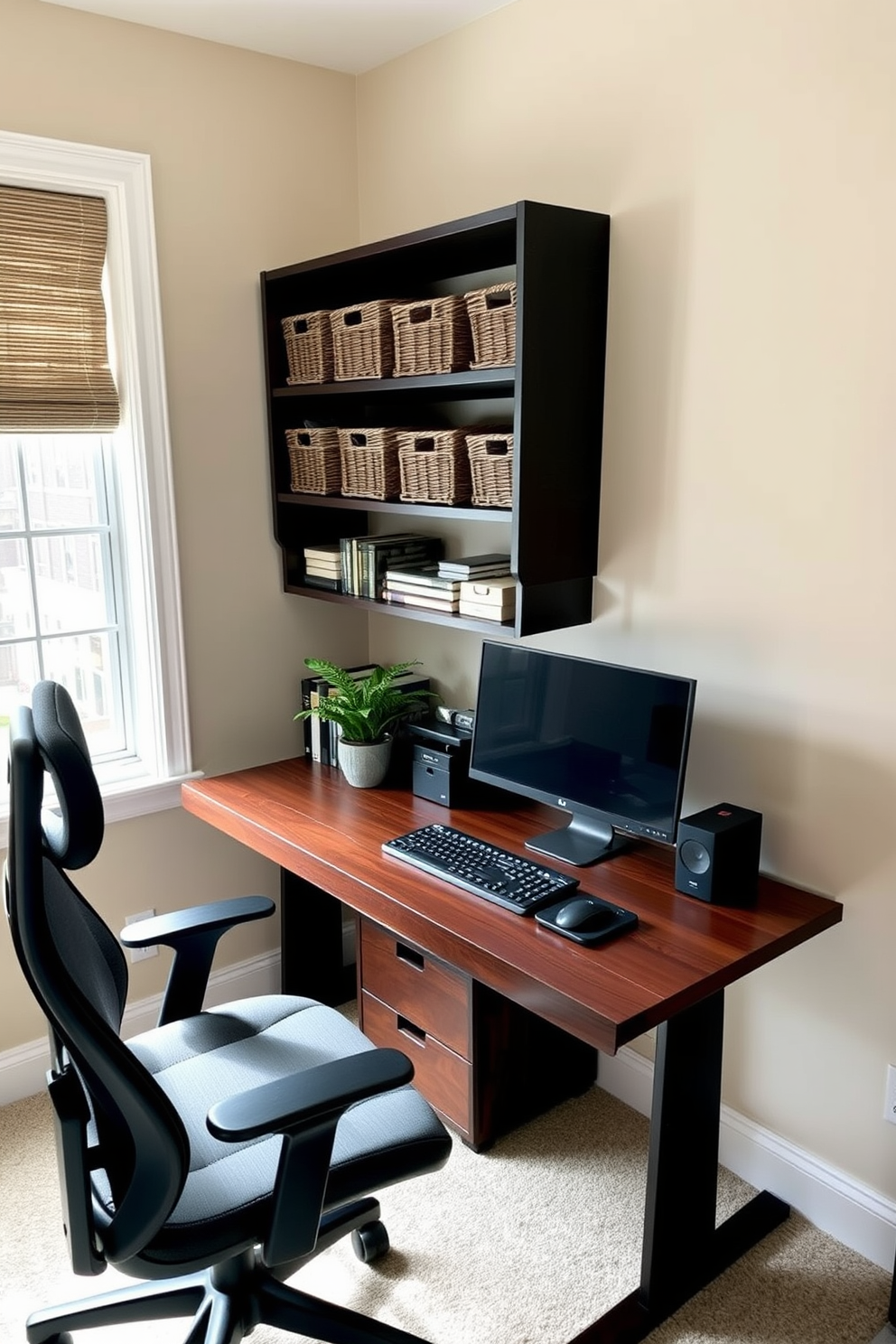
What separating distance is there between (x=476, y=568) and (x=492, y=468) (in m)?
0.27

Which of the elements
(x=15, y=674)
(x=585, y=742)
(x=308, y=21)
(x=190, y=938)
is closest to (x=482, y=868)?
(x=585, y=742)

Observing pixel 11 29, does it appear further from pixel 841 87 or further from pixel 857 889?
pixel 857 889

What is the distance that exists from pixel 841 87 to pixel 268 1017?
6.30ft

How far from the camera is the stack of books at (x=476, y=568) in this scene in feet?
7.63

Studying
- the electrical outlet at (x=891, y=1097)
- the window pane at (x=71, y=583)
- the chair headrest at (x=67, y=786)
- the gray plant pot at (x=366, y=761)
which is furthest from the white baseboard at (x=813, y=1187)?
the window pane at (x=71, y=583)

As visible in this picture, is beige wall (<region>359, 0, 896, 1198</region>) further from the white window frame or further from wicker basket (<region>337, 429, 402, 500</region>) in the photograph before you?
the white window frame

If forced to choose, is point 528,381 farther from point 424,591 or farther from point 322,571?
point 322,571

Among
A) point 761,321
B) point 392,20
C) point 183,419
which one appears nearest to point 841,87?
point 761,321

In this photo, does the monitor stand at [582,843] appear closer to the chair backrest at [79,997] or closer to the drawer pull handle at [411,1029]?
the drawer pull handle at [411,1029]

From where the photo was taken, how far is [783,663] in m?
2.00

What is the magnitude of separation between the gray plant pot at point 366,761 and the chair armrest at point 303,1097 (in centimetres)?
115

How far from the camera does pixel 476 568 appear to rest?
2336 millimetres

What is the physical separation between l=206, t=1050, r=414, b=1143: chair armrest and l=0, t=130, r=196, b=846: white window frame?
127 cm

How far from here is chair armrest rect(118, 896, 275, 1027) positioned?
183 cm
